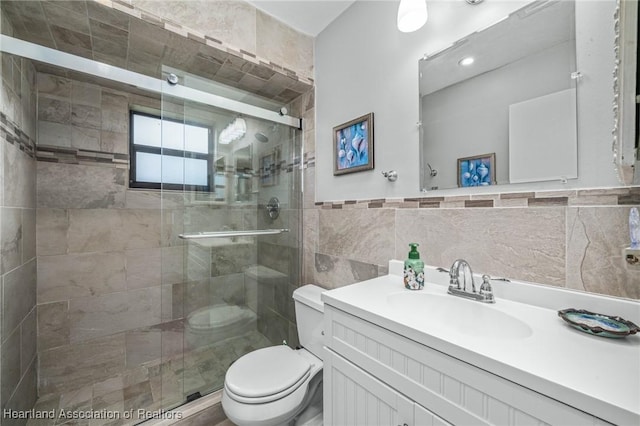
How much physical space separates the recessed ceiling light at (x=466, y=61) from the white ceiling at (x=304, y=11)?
88 centimetres

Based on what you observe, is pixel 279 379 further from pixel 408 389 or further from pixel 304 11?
pixel 304 11

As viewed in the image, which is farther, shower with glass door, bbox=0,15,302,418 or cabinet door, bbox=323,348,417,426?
shower with glass door, bbox=0,15,302,418

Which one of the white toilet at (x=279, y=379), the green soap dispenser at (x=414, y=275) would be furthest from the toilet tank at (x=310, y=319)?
the green soap dispenser at (x=414, y=275)

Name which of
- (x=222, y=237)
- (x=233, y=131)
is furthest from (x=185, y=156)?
(x=222, y=237)

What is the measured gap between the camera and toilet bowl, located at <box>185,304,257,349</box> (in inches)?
58.7

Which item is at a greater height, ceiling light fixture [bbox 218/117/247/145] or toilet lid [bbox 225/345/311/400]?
ceiling light fixture [bbox 218/117/247/145]

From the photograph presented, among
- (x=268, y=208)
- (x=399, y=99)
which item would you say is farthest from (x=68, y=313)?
(x=399, y=99)

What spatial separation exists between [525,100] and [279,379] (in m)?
1.54

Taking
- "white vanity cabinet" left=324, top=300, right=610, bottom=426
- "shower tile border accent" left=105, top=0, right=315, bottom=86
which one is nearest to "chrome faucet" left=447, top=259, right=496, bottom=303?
"white vanity cabinet" left=324, top=300, right=610, bottom=426

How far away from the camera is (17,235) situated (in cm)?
125

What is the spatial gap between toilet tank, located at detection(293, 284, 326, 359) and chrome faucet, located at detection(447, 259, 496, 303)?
2.25 feet

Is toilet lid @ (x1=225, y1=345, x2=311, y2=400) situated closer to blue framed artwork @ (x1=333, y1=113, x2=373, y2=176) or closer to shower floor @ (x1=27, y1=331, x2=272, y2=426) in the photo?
shower floor @ (x1=27, y1=331, x2=272, y2=426)

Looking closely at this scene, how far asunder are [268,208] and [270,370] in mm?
988

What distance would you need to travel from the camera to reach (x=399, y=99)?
126cm
